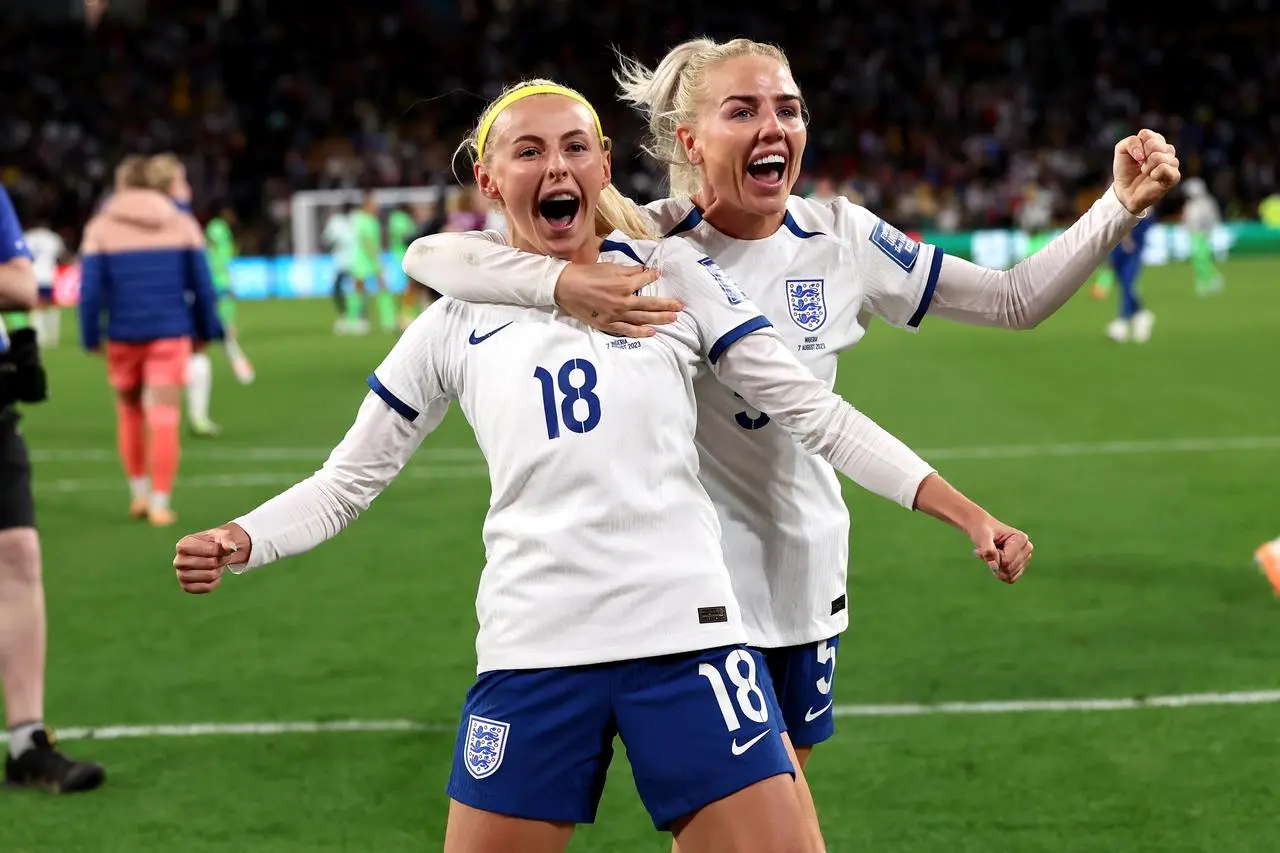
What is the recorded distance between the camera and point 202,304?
10.5m

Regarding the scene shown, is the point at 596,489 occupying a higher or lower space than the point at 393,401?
lower

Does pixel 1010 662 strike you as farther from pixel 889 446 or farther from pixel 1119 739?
pixel 889 446

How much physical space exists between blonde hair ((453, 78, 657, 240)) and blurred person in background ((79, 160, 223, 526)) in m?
7.35

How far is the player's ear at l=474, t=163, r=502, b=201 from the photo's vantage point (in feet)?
10.5

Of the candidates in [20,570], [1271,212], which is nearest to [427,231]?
[20,570]

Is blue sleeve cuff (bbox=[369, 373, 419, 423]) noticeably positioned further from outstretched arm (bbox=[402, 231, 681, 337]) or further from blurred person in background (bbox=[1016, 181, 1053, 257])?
blurred person in background (bbox=[1016, 181, 1053, 257])

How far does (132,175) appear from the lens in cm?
1045

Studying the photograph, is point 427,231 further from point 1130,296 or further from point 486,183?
point 486,183

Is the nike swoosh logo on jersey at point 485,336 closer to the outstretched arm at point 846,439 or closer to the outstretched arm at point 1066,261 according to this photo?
the outstretched arm at point 846,439

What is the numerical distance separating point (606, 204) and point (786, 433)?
0.58m

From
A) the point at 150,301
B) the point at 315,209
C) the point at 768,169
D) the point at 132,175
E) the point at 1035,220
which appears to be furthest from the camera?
the point at 315,209

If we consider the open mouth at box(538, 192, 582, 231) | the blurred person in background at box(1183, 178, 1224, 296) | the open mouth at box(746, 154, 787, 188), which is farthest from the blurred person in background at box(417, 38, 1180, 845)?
the blurred person in background at box(1183, 178, 1224, 296)

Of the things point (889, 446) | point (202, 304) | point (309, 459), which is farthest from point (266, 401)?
point (889, 446)

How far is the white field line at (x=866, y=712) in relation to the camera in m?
A: 6.00
